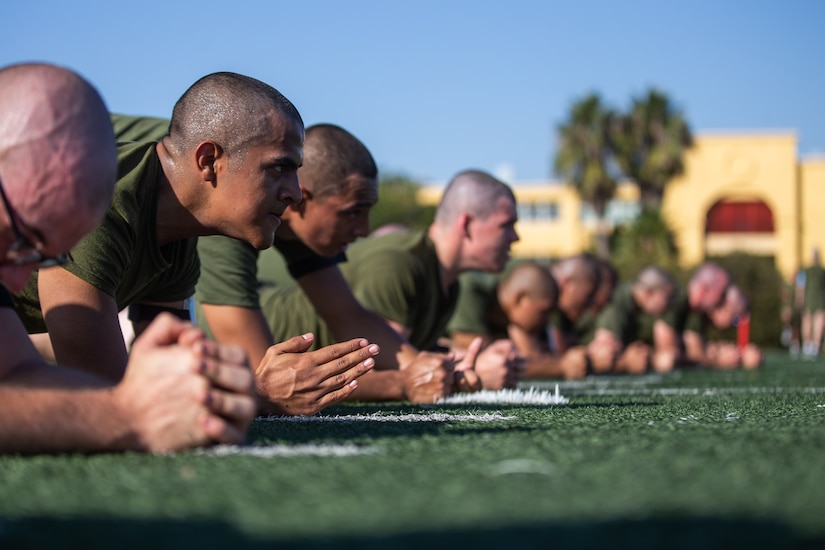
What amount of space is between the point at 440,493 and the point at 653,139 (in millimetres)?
44931

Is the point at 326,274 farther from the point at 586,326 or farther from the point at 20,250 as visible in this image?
the point at 586,326

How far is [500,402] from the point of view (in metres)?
4.53

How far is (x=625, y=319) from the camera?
1205 cm

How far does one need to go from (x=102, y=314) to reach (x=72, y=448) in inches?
34.9

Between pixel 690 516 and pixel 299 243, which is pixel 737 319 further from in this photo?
pixel 690 516

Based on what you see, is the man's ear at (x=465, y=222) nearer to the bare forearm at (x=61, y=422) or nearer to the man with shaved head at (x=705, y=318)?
the bare forearm at (x=61, y=422)

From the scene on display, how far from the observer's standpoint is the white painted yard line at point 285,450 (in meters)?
2.36

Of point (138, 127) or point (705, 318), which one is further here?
point (705, 318)

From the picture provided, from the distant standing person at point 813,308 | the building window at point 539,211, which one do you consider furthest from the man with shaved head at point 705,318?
the building window at point 539,211

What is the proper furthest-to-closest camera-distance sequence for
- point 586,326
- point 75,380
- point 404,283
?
point 586,326 < point 404,283 < point 75,380

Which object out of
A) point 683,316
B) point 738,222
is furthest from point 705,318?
point 738,222

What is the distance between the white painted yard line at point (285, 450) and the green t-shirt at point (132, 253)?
0.99m

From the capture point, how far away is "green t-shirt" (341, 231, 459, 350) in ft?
19.9

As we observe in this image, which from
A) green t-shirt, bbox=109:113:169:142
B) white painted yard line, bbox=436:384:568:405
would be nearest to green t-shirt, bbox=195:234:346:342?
green t-shirt, bbox=109:113:169:142
